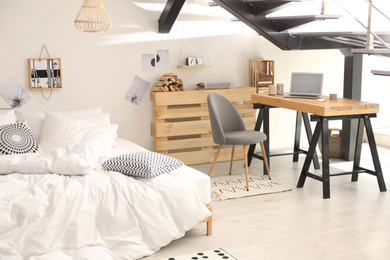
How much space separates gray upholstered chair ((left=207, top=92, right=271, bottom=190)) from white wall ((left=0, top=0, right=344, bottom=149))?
2.45 ft

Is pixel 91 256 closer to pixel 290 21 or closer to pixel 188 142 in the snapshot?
pixel 188 142

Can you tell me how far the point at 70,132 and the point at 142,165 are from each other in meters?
1.25

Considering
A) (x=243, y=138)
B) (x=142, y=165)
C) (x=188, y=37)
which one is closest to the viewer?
(x=142, y=165)

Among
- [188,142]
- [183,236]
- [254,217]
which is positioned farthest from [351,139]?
[183,236]

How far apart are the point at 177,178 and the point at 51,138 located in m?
1.48

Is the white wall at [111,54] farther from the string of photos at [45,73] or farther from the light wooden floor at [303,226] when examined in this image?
the light wooden floor at [303,226]

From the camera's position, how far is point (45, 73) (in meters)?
5.27

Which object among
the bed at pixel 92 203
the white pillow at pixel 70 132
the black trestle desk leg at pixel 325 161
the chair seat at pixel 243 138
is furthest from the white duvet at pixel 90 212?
the black trestle desk leg at pixel 325 161

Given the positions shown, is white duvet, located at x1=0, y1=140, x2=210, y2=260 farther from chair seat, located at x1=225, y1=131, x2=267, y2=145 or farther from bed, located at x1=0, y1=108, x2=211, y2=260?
chair seat, located at x1=225, y1=131, x2=267, y2=145

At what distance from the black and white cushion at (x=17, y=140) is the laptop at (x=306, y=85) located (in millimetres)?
2613

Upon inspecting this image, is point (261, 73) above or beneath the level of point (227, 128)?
above

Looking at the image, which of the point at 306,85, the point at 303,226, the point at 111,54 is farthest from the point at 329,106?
the point at 111,54

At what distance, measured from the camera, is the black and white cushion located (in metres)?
3.98

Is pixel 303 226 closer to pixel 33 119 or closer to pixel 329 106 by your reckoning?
pixel 329 106
